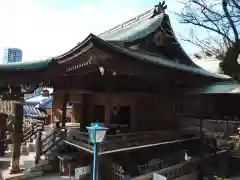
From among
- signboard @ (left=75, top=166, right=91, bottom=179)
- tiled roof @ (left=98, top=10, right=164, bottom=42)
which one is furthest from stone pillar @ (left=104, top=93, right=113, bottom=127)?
signboard @ (left=75, top=166, right=91, bottom=179)

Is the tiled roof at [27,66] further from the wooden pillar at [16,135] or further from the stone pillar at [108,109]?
the stone pillar at [108,109]

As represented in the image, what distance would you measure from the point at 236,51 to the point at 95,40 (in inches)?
448

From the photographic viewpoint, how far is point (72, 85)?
11.7 m

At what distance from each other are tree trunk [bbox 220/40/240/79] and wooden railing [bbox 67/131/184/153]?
729cm

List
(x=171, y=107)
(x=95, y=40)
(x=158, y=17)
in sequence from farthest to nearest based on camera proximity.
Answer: (x=158, y=17), (x=171, y=107), (x=95, y=40)

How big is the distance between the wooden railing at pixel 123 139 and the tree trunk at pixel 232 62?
729cm

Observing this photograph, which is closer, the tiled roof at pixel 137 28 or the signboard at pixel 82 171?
the signboard at pixel 82 171

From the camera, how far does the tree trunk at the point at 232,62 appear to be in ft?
49.5

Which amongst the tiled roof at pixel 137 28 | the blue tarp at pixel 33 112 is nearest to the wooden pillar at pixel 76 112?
the tiled roof at pixel 137 28

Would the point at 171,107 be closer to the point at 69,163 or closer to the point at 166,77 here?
the point at 166,77

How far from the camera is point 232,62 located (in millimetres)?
15805

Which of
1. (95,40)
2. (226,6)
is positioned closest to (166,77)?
(95,40)

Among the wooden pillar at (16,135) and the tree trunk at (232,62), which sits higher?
the tree trunk at (232,62)

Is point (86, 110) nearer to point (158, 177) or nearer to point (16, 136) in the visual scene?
point (16, 136)
